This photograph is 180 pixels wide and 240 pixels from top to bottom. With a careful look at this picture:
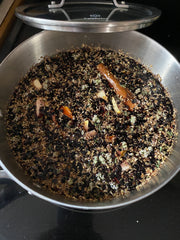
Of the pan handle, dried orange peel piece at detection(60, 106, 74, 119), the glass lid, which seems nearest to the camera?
the glass lid

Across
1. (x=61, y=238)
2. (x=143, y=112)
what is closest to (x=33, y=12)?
(x=143, y=112)

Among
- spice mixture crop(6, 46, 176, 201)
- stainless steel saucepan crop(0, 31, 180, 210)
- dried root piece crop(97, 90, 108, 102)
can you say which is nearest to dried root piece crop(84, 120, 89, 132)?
spice mixture crop(6, 46, 176, 201)

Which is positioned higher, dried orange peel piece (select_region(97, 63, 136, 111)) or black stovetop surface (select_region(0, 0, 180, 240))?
dried orange peel piece (select_region(97, 63, 136, 111))

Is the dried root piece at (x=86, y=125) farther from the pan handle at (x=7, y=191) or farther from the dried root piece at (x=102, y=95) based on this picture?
the pan handle at (x=7, y=191)

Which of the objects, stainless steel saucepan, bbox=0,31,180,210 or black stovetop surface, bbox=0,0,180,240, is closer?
black stovetop surface, bbox=0,0,180,240

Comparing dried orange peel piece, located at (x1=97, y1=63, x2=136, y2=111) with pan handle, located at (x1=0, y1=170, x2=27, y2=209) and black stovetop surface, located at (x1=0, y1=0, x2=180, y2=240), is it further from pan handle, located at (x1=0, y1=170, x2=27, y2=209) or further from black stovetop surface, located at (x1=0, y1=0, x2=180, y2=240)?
pan handle, located at (x1=0, y1=170, x2=27, y2=209)

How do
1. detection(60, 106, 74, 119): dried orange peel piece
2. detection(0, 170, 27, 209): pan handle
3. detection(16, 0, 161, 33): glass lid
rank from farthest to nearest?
1. detection(60, 106, 74, 119): dried orange peel piece
2. detection(0, 170, 27, 209): pan handle
3. detection(16, 0, 161, 33): glass lid

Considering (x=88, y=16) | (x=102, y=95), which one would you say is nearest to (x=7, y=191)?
(x=102, y=95)
